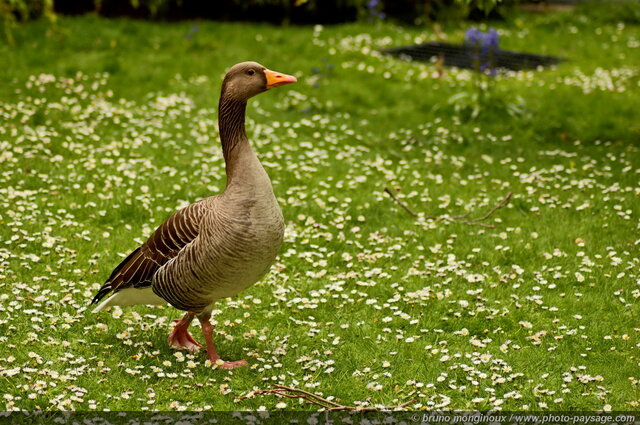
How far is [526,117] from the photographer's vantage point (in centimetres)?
1324

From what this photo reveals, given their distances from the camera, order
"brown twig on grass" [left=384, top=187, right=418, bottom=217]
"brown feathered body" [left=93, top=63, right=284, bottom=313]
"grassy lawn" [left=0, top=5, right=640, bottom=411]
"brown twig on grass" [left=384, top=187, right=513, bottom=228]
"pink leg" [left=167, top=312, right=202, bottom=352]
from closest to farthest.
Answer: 1. "brown feathered body" [left=93, top=63, right=284, bottom=313]
2. "grassy lawn" [left=0, top=5, right=640, bottom=411]
3. "pink leg" [left=167, top=312, right=202, bottom=352]
4. "brown twig on grass" [left=384, top=187, right=513, bottom=228]
5. "brown twig on grass" [left=384, top=187, right=418, bottom=217]

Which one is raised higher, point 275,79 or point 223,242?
point 275,79

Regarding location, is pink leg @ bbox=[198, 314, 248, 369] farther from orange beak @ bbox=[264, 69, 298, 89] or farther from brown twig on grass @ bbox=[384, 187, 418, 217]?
brown twig on grass @ bbox=[384, 187, 418, 217]

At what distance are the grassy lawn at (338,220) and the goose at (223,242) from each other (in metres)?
0.50

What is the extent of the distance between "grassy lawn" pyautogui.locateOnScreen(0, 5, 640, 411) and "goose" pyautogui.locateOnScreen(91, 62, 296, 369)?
500mm

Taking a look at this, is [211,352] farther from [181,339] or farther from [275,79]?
[275,79]

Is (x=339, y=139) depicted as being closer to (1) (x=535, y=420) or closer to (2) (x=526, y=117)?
(2) (x=526, y=117)

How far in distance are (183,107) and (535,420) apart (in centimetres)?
938

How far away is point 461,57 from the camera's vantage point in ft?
55.8

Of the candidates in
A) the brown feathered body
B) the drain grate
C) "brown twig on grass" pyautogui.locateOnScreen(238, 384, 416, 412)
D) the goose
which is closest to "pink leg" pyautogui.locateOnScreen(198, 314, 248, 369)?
the goose

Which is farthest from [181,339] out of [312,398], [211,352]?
[312,398]

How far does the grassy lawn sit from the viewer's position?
6.29 metres

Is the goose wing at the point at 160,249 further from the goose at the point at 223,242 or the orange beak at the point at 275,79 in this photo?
the orange beak at the point at 275,79

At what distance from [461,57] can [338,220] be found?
861 centimetres
